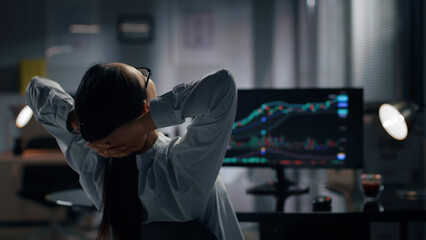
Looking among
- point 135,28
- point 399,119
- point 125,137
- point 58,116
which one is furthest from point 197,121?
point 135,28

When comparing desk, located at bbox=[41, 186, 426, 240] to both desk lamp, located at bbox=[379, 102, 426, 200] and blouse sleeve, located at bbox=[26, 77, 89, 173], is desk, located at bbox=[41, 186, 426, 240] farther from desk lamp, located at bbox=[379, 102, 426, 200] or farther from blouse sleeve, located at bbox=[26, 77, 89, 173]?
blouse sleeve, located at bbox=[26, 77, 89, 173]

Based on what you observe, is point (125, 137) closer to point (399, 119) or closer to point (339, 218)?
point (339, 218)

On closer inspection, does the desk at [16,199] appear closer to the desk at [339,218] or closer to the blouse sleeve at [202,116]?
the desk at [339,218]

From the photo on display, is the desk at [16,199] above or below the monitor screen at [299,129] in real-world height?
below

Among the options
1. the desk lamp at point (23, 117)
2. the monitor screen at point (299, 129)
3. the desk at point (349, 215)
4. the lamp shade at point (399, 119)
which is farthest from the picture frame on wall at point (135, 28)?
the lamp shade at point (399, 119)

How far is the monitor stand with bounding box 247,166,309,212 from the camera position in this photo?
206 centimetres

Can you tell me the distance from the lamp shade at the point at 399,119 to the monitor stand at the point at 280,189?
1.50 ft

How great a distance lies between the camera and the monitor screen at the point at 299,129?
2074mm

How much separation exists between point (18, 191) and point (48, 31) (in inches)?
81.4

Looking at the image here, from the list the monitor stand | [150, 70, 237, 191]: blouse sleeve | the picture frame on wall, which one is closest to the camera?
[150, 70, 237, 191]: blouse sleeve

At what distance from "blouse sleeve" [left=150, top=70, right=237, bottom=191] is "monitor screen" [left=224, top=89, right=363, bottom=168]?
1157 millimetres

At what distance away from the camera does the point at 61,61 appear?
5.27m

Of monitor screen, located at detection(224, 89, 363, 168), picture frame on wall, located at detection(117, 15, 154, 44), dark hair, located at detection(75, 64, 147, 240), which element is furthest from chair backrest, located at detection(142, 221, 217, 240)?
picture frame on wall, located at detection(117, 15, 154, 44)

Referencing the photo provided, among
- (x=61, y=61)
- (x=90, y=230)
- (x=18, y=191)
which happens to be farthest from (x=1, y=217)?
(x=61, y=61)
